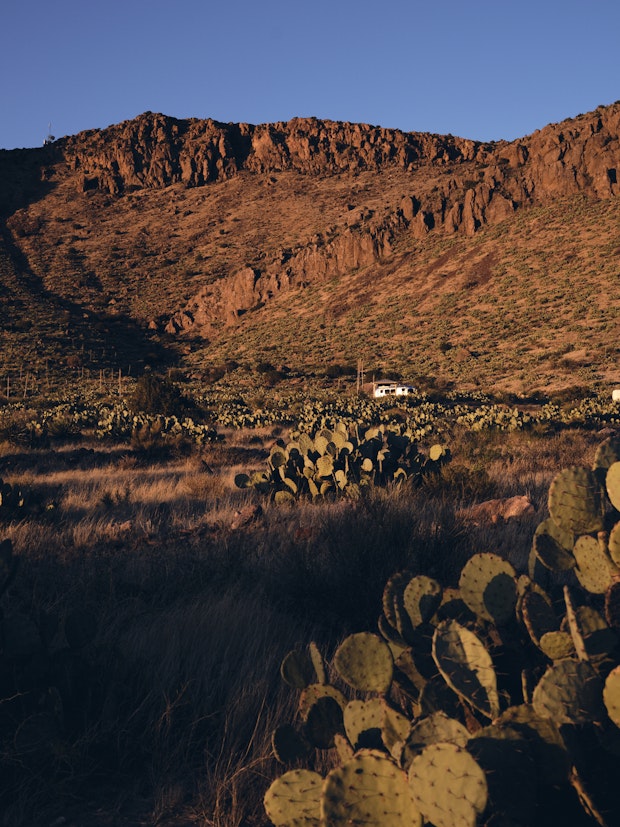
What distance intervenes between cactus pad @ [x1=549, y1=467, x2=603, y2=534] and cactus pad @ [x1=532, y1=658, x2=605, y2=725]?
984 mm

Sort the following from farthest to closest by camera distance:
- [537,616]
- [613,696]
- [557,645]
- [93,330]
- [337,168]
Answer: [337,168]
[93,330]
[537,616]
[557,645]
[613,696]

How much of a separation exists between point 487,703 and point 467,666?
131 mm

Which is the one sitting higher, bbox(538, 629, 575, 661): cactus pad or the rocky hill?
the rocky hill

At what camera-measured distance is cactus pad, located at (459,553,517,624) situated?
258cm

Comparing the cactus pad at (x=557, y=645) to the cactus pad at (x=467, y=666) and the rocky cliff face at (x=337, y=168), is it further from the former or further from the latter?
the rocky cliff face at (x=337, y=168)

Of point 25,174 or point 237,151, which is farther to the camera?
point 237,151

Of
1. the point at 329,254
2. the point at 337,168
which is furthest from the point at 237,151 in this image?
the point at 329,254

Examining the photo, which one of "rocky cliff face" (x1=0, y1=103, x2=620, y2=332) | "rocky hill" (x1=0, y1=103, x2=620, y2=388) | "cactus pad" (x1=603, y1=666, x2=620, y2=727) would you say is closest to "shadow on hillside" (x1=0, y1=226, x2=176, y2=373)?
"rocky hill" (x1=0, y1=103, x2=620, y2=388)

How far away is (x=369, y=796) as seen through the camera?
1.87 m

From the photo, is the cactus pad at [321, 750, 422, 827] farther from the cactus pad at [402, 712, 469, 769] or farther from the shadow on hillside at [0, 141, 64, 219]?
the shadow on hillside at [0, 141, 64, 219]

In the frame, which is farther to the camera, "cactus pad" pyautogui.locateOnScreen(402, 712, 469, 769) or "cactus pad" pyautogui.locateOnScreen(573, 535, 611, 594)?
"cactus pad" pyautogui.locateOnScreen(573, 535, 611, 594)

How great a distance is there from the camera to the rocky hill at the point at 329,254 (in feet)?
162

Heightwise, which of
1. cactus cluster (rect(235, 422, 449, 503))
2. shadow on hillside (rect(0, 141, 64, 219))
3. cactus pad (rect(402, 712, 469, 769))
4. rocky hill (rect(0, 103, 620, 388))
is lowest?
cactus cluster (rect(235, 422, 449, 503))

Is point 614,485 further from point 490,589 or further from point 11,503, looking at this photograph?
point 11,503
